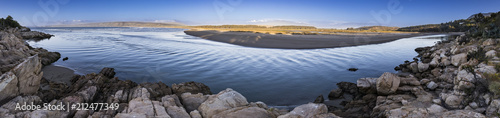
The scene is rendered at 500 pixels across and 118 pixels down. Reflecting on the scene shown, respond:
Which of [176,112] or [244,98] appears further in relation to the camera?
[244,98]

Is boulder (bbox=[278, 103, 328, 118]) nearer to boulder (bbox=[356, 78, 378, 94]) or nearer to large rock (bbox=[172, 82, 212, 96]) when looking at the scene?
boulder (bbox=[356, 78, 378, 94])

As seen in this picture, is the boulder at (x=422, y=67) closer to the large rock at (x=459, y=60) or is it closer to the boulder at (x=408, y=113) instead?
the large rock at (x=459, y=60)

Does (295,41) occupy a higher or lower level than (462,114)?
higher

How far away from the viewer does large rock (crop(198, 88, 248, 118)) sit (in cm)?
643

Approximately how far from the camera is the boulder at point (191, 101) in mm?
7294

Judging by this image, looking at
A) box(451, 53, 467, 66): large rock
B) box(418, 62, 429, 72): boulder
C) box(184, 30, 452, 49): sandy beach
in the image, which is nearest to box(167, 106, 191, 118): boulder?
box(418, 62, 429, 72): boulder

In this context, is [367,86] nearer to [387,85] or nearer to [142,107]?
[387,85]

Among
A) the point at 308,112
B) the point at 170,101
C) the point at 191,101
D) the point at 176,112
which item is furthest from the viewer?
the point at 191,101

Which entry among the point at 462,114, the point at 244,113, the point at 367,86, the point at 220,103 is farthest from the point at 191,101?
the point at 462,114

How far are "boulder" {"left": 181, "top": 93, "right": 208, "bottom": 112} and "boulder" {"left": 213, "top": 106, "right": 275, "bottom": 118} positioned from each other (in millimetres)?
1347

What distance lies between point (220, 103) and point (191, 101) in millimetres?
1356

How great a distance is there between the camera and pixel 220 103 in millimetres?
6766

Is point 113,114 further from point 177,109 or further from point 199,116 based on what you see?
point 199,116

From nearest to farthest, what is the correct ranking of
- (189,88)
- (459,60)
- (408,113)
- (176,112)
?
(408,113) → (176,112) → (189,88) → (459,60)
